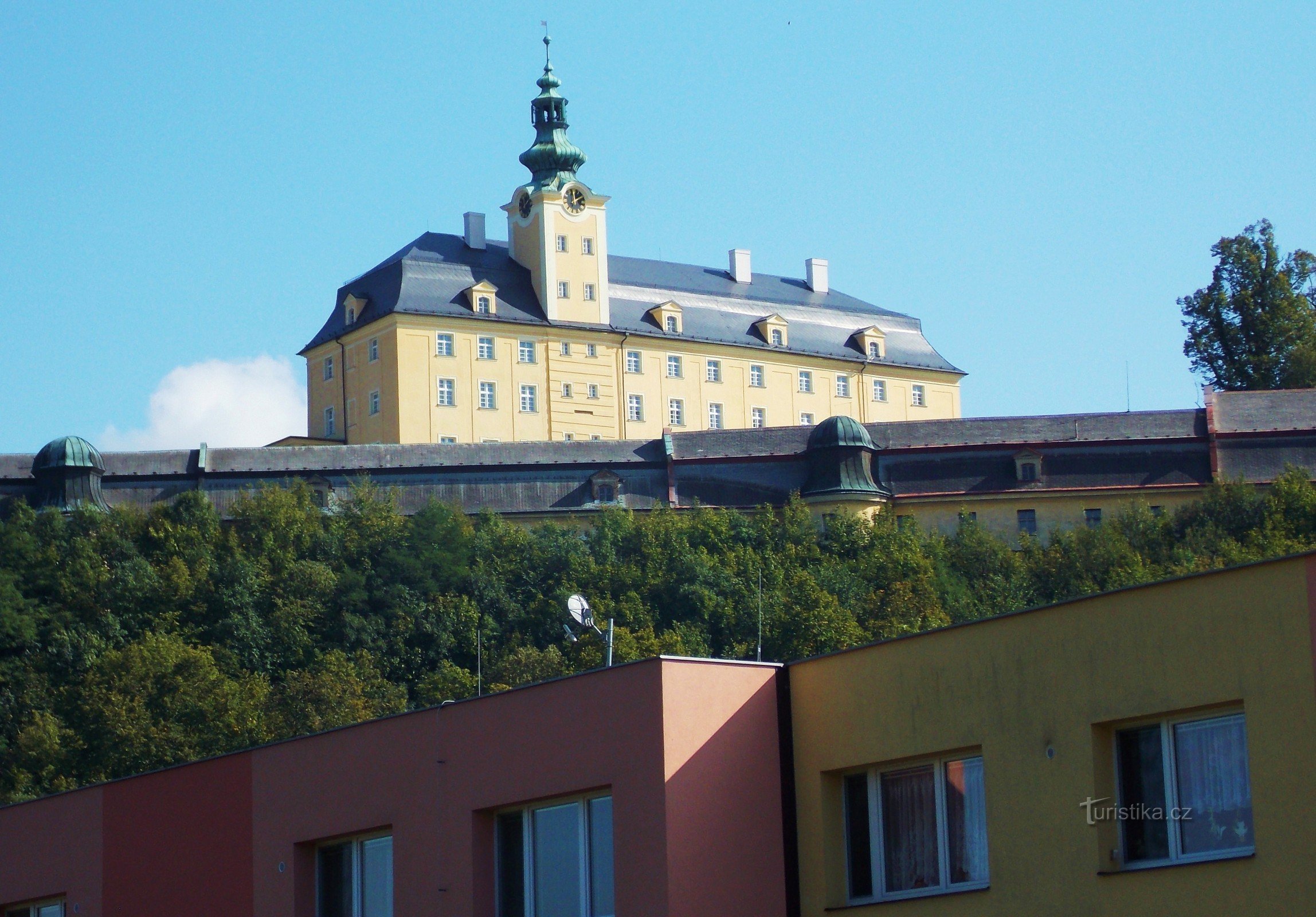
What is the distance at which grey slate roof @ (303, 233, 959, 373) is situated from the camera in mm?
94375

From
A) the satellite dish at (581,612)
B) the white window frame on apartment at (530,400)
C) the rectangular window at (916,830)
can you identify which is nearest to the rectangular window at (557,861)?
the rectangular window at (916,830)

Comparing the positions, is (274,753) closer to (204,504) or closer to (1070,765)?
(1070,765)

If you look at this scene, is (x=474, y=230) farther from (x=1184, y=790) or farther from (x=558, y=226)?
(x=1184, y=790)

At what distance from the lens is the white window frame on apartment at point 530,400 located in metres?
92.5

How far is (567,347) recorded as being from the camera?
95000mm

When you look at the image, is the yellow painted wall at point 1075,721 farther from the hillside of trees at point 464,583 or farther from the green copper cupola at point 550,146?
the green copper cupola at point 550,146

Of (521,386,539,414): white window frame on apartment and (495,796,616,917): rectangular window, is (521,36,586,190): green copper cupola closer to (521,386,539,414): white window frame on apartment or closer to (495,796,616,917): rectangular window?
(521,386,539,414): white window frame on apartment

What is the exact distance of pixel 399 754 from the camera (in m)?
15.4

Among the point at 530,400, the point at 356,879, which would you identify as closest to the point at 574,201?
the point at 530,400

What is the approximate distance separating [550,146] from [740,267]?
14184 millimetres

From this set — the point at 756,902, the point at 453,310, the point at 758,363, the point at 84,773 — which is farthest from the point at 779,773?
the point at 758,363

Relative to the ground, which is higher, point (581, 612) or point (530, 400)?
point (530, 400)

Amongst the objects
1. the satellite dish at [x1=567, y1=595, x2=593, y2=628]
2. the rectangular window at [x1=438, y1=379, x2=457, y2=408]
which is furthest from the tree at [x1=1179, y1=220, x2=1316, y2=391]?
the satellite dish at [x1=567, y1=595, x2=593, y2=628]

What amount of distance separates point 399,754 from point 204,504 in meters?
60.3
